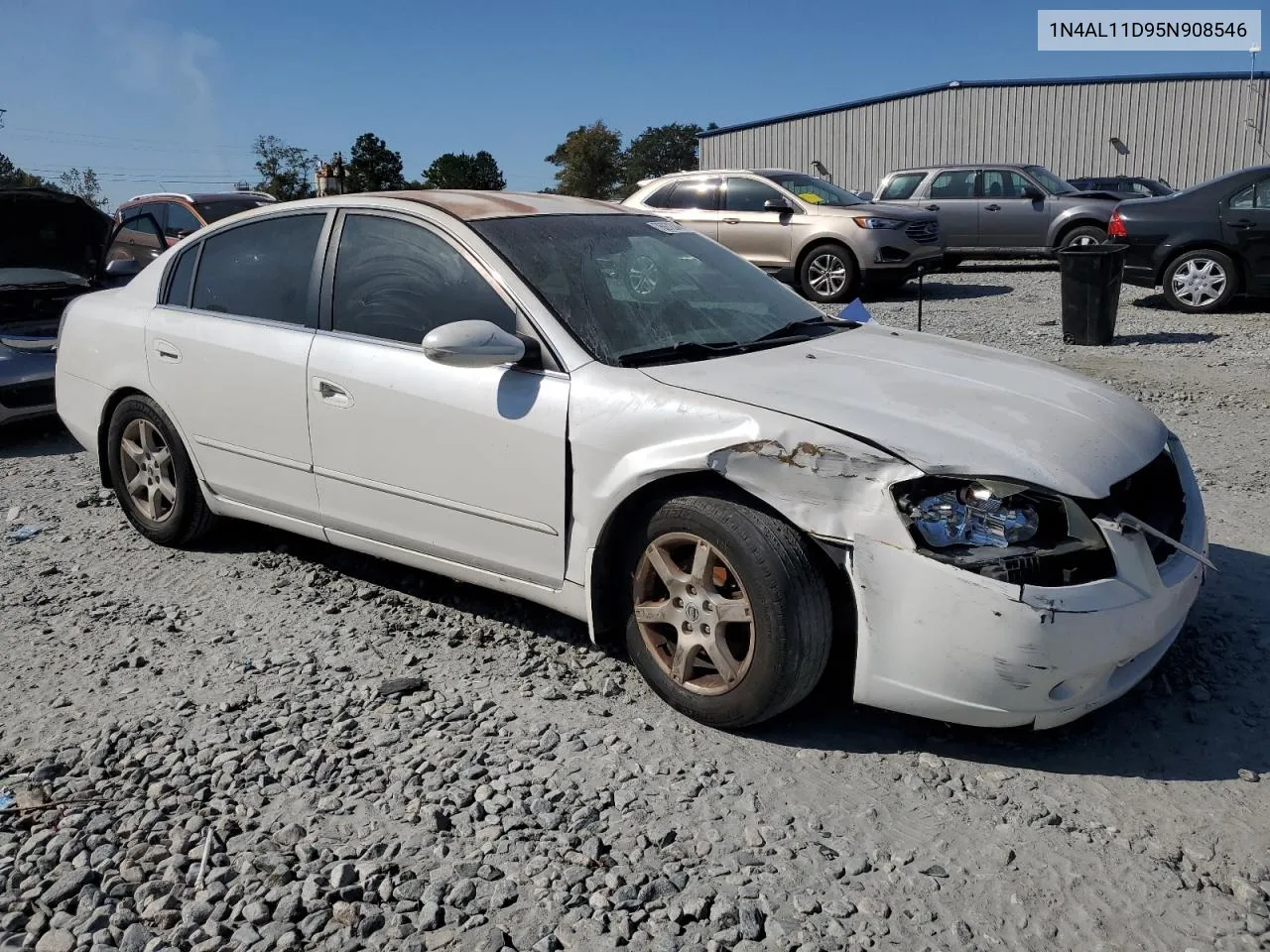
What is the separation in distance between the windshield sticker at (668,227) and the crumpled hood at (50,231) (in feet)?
17.1

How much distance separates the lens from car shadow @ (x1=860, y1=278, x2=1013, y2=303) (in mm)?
15195

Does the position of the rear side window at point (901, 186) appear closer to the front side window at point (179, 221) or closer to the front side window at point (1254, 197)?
the front side window at point (1254, 197)

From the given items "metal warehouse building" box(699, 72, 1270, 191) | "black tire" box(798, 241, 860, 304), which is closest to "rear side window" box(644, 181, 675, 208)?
"black tire" box(798, 241, 860, 304)

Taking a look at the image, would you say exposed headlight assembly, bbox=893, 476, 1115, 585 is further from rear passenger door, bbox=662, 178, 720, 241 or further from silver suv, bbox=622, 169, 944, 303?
rear passenger door, bbox=662, 178, 720, 241

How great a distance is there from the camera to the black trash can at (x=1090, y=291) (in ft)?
33.9

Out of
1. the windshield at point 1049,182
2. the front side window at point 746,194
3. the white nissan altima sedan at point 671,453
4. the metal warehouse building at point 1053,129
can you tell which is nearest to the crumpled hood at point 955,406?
the white nissan altima sedan at point 671,453

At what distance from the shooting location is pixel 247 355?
4.53 meters

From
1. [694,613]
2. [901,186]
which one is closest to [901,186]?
[901,186]

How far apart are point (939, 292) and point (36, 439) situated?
11799 mm

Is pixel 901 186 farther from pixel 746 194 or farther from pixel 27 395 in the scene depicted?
pixel 27 395

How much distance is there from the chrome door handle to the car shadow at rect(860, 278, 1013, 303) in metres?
11.6

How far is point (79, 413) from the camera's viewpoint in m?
5.51

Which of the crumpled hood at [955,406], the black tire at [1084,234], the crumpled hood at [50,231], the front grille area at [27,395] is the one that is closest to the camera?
the crumpled hood at [955,406]

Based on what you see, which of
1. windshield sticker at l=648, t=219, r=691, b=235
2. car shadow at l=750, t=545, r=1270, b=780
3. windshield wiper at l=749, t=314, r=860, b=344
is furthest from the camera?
windshield sticker at l=648, t=219, r=691, b=235
